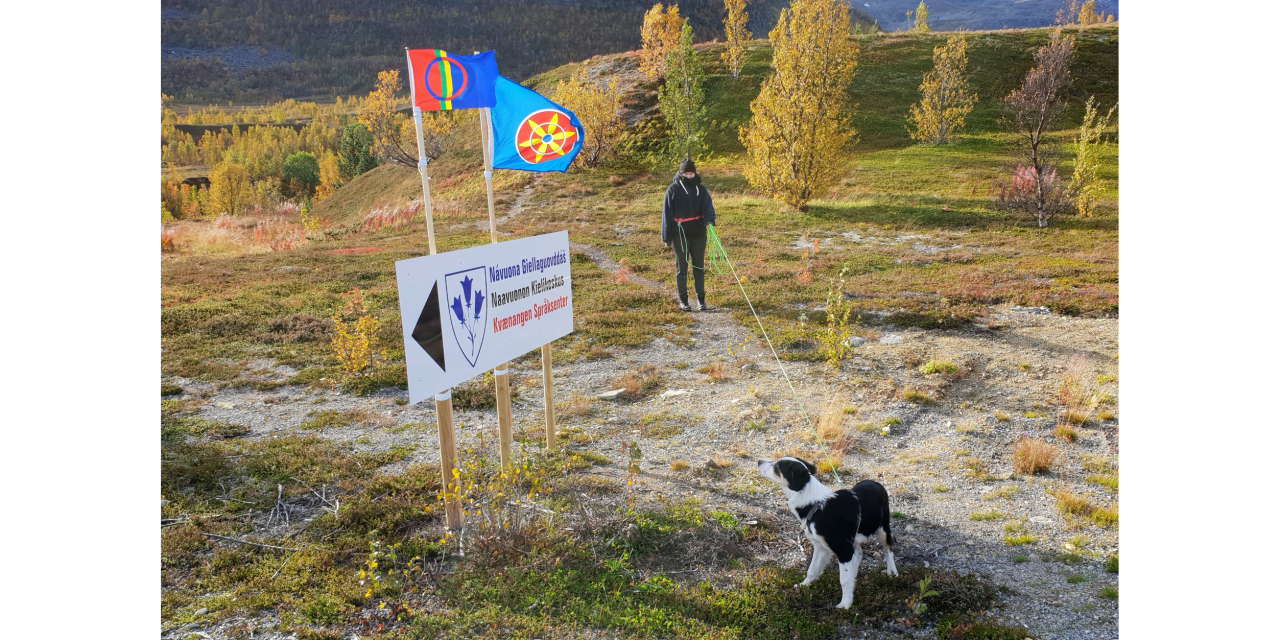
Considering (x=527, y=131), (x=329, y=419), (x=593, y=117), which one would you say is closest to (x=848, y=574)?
(x=527, y=131)

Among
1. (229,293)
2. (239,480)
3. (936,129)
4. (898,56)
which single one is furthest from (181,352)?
(898,56)

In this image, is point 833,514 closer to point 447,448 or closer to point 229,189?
point 447,448

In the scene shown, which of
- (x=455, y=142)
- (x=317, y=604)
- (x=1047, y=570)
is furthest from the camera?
(x=455, y=142)

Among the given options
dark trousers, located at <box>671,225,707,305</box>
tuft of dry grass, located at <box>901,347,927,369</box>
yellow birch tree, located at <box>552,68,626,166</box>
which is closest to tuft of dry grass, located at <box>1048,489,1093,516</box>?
tuft of dry grass, located at <box>901,347,927,369</box>

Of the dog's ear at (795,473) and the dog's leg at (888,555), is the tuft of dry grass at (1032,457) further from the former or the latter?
the dog's ear at (795,473)

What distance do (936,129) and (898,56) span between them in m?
21.5

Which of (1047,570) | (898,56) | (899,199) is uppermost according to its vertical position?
(898,56)

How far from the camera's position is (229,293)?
15.4 metres

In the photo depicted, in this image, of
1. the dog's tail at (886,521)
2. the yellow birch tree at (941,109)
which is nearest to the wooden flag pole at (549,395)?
the dog's tail at (886,521)

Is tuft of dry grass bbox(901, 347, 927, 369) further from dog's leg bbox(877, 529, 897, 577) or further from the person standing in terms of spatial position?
dog's leg bbox(877, 529, 897, 577)

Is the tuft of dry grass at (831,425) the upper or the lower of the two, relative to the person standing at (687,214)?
lower

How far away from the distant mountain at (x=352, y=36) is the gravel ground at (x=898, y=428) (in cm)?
15145

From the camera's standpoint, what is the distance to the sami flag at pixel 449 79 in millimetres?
4816

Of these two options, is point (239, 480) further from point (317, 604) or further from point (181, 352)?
point (181, 352)
